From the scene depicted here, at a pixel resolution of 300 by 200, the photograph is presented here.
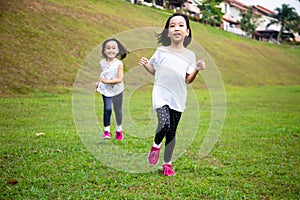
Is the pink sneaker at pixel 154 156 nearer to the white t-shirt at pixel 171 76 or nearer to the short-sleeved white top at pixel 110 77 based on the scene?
the white t-shirt at pixel 171 76

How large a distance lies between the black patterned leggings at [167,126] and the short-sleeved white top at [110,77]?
5.86ft

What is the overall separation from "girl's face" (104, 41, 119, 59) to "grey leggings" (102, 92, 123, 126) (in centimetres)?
65

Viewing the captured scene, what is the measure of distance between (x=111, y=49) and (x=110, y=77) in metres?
0.40

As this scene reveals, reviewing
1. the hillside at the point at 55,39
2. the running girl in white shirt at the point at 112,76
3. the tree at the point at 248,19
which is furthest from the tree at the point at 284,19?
the running girl in white shirt at the point at 112,76

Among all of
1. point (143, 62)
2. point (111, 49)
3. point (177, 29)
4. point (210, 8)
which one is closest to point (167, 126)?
point (143, 62)

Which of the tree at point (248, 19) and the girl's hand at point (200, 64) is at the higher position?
the tree at point (248, 19)

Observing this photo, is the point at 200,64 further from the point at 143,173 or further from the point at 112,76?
the point at 112,76

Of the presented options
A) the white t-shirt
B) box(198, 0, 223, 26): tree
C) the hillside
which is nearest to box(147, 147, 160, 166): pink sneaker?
the white t-shirt

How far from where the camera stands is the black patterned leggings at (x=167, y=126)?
3471mm

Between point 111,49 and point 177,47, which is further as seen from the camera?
point 111,49

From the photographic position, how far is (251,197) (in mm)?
3336

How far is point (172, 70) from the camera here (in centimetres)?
327

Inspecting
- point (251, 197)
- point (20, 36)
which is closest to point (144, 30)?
Answer: point (251, 197)

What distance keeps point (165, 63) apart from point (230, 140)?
3344 millimetres
